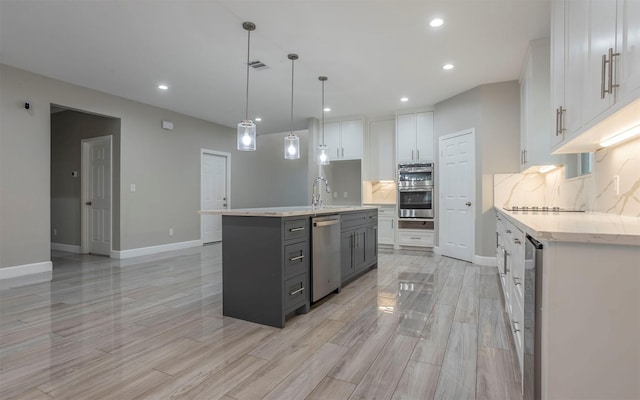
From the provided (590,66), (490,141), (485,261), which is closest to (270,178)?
(490,141)

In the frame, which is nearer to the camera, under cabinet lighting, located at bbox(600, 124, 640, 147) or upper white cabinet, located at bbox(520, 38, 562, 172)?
under cabinet lighting, located at bbox(600, 124, 640, 147)

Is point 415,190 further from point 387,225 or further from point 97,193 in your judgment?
point 97,193

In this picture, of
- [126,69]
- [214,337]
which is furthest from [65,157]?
[214,337]

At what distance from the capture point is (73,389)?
164 cm

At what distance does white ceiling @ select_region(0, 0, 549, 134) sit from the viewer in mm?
2793

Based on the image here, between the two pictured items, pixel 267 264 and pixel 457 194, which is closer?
pixel 267 264

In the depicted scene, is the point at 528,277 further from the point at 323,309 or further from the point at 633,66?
the point at 323,309

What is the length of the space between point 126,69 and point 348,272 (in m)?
3.91

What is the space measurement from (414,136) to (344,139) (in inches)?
57.5

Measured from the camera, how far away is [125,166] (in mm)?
5270

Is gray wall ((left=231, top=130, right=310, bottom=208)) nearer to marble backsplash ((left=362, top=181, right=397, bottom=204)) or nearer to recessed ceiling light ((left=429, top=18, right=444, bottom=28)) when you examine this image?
marble backsplash ((left=362, top=181, right=397, bottom=204))

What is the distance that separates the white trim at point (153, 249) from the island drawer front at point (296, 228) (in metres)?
4.12

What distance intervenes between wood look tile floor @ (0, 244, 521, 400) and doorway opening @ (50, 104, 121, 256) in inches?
81.3

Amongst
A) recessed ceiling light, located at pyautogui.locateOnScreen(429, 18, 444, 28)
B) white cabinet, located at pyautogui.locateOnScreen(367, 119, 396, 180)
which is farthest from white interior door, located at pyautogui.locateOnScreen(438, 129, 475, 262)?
recessed ceiling light, located at pyautogui.locateOnScreen(429, 18, 444, 28)
